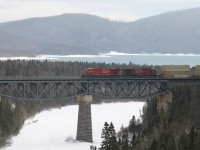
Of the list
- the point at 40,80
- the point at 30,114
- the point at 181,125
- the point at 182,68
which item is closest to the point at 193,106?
the point at 181,125

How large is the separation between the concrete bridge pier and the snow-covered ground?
2171 millimetres

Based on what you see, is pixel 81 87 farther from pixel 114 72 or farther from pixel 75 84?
pixel 114 72

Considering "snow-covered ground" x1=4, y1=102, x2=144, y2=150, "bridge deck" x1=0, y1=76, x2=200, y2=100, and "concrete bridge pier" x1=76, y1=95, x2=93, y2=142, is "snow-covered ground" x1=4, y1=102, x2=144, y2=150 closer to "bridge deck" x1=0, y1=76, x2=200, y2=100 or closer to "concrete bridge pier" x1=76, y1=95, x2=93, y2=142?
"concrete bridge pier" x1=76, y1=95, x2=93, y2=142

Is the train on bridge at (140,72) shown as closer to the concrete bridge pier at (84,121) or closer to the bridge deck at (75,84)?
the bridge deck at (75,84)

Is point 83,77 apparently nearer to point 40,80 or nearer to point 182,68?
point 40,80

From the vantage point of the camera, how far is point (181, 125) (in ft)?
324

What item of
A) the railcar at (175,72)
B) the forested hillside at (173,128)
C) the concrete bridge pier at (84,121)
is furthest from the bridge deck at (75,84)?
the railcar at (175,72)

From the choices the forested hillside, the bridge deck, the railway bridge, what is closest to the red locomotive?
the bridge deck

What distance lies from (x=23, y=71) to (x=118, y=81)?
8651 cm

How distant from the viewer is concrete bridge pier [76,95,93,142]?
109 m

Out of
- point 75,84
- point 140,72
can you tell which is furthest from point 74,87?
point 140,72

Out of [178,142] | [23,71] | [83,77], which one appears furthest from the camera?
[23,71]

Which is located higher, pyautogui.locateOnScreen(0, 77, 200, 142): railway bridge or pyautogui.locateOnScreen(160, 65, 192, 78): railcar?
pyautogui.locateOnScreen(160, 65, 192, 78): railcar

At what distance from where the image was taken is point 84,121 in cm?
10944
